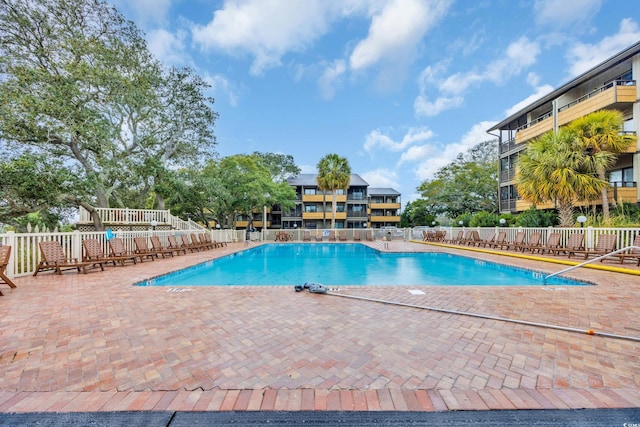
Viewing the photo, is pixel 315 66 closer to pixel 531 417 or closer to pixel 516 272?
pixel 516 272

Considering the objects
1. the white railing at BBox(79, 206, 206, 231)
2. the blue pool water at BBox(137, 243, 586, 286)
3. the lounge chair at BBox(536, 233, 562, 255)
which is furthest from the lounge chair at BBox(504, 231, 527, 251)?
the white railing at BBox(79, 206, 206, 231)

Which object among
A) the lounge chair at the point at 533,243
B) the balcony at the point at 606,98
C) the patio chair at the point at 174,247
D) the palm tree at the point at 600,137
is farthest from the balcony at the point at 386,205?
the patio chair at the point at 174,247

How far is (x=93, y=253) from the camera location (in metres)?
7.92

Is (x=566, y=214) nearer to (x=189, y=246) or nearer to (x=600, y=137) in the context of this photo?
(x=600, y=137)

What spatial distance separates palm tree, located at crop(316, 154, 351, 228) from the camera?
79.8 ft

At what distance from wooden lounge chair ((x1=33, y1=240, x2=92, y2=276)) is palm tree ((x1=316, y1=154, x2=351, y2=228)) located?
746 inches

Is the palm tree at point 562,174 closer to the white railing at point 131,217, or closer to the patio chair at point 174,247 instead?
the patio chair at point 174,247

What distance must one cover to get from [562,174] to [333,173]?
53.0ft

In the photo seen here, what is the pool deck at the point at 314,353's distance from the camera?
6.56 ft

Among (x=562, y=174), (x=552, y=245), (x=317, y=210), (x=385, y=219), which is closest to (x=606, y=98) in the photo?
(x=562, y=174)

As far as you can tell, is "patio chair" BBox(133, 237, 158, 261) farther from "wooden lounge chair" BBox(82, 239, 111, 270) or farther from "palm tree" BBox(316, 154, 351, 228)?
"palm tree" BBox(316, 154, 351, 228)

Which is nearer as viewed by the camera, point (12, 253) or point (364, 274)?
point (12, 253)

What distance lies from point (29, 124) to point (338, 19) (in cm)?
1562

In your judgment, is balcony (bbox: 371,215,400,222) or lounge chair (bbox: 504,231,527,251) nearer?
lounge chair (bbox: 504,231,527,251)
